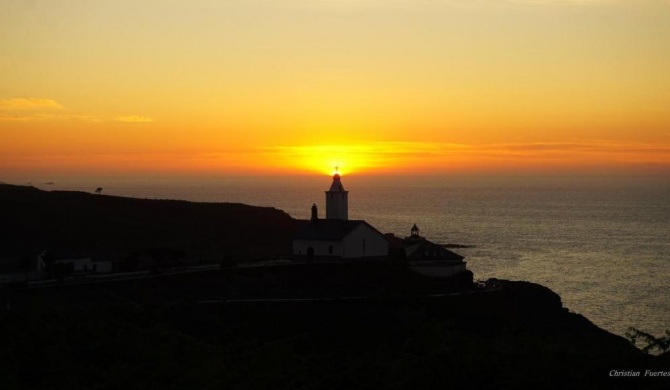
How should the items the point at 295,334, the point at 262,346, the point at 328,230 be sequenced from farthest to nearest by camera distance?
the point at 328,230 → the point at 295,334 → the point at 262,346

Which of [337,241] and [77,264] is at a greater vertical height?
[337,241]

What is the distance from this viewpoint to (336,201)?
63.7m

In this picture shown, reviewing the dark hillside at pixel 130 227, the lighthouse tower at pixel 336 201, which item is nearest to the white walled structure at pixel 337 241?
the lighthouse tower at pixel 336 201

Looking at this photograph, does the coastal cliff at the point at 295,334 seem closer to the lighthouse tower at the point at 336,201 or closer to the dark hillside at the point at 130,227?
the dark hillside at the point at 130,227

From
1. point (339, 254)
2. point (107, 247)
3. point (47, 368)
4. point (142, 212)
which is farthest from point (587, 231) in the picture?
point (47, 368)

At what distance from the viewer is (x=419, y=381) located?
23.5 metres

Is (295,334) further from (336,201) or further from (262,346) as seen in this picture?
(336,201)

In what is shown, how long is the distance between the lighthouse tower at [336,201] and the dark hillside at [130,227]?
17776 millimetres

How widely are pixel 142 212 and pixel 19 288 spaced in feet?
226

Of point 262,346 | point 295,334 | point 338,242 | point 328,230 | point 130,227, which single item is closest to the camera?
point 262,346

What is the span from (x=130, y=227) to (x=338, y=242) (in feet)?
160

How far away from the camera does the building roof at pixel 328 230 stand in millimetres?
60000

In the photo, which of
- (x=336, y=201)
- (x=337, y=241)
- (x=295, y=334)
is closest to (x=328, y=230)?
(x=337, y=241)

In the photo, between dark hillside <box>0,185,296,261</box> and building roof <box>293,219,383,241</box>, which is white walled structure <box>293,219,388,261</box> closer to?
building roof <box>293,219,383,241</box>
